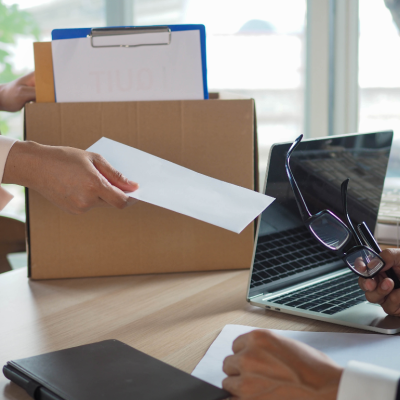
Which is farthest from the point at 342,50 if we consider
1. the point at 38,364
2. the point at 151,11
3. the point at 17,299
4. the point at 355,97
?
the point at 38,364

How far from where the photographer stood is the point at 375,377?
0.47m

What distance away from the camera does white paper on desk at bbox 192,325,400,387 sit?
1.96 ft

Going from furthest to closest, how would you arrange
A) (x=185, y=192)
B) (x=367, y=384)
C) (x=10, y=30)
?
(x=10, y=30)
(x=185, y=192)
(x=367, y=384)

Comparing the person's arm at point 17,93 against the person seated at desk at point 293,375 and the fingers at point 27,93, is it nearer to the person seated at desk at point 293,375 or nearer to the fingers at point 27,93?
the fingers at point 27,93

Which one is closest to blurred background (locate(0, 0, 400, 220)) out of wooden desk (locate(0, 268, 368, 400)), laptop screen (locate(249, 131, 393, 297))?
laptop screen (locate(249, 131, 393, 297))

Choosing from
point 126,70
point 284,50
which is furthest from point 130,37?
point 284,50

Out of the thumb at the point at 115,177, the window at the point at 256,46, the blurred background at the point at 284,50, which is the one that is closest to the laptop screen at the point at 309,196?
the thumb at the point at 115,177

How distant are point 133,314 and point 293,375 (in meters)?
0.37

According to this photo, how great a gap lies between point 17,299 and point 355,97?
1.29 metres

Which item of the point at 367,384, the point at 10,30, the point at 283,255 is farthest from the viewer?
the point at 10,30

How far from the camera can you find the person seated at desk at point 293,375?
18.3 inches

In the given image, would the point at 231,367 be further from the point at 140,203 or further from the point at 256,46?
the point at 256,46

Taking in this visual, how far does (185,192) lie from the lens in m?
0.75

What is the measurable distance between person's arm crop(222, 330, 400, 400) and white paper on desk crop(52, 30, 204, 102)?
0.57m
